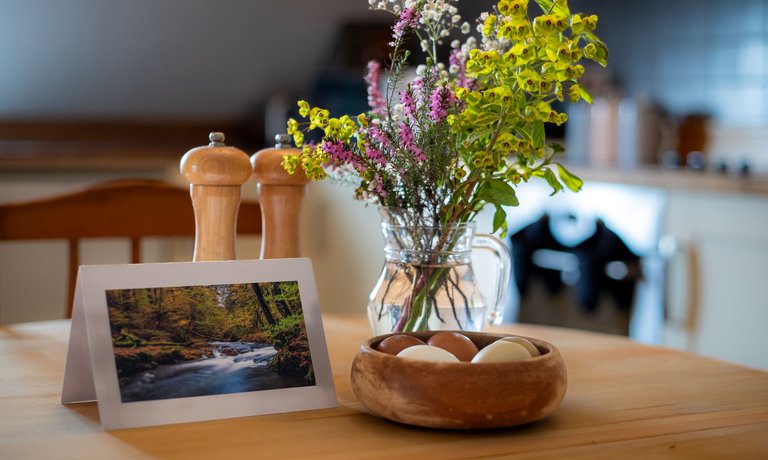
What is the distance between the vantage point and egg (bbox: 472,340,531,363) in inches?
31.4

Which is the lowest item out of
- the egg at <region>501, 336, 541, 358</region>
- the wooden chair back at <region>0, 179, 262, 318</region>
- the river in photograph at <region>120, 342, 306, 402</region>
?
the river in photograph at <region>120, 342, 306, 402</region>

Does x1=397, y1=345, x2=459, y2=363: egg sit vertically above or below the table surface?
above

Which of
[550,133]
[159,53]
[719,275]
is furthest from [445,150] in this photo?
[159,53]

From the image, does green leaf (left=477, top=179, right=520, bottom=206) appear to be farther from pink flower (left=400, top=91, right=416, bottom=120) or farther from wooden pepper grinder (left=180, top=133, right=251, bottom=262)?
wooden pepper grinder (left=180, top=133, right=251, bottom=262)

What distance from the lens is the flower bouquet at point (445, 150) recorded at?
35.5 inches

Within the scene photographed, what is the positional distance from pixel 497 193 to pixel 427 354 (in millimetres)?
214

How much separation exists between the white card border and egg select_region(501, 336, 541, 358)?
0.57 ft

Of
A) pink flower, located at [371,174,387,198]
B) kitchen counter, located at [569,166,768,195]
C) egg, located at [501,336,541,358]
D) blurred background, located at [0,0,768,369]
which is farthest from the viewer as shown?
blurred background, located at [0,0,768,369]

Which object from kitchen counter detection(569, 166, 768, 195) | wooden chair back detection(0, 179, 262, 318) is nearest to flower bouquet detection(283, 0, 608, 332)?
wooden chair back detection(0, 179, 262, 318)

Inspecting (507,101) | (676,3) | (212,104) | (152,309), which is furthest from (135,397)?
(212,104)

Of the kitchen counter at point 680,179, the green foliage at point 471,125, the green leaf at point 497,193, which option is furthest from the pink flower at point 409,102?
Result: the kitchen counter at point 680,179

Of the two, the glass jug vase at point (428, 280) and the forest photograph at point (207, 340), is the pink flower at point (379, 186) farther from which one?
the forest photograph at point (207, 340)

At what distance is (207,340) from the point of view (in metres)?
0.87

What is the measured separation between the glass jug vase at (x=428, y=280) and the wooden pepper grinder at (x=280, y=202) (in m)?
0.17
